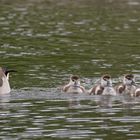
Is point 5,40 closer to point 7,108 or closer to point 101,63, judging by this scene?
point 101,63

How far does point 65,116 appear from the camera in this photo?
64.3 ft

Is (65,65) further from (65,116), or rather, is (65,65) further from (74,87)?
(65,116)

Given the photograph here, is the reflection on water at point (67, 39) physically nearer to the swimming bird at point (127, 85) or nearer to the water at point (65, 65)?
the water at point (65, 65)

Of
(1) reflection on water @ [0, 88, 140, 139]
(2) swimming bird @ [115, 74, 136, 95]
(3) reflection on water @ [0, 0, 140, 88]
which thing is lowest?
(1) reflection on water @ [0, 88, 140, 139]

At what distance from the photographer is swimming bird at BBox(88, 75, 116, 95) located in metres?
22.9

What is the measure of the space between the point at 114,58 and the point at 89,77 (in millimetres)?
4115

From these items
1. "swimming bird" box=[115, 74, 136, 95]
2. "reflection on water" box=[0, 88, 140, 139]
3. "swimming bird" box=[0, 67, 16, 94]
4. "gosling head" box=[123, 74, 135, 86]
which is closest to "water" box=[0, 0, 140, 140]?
"reflection on water" box=[0, 88, 140, 139]

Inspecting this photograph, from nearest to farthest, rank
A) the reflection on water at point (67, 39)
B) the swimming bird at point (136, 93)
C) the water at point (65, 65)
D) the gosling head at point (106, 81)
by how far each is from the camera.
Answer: the water at point (65, 65) < the swimming bird at point (136, 93) < the gosling head at point (106, 81) < the reflection on water at point (67, 39)

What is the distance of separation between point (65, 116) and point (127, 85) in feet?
12.7

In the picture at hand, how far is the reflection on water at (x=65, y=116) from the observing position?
57.8 feet

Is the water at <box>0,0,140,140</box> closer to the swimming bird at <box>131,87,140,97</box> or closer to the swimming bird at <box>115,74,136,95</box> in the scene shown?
the swimming bird at <box>131,87,140,97</box>

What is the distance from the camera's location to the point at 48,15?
46219 mm

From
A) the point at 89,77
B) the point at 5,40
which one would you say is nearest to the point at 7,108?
the point at 89,77

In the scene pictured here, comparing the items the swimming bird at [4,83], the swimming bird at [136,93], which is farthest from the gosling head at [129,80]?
the swimming bird at [4,83]
